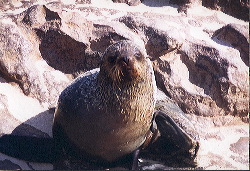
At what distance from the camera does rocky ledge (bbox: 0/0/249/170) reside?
4.21 meters

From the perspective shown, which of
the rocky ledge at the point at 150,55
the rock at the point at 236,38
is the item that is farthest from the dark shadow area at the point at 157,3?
the rock at the point at 236,38

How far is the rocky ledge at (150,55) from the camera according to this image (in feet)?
13.8

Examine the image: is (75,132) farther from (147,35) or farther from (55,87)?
(147,35)

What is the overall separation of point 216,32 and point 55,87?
2.02m

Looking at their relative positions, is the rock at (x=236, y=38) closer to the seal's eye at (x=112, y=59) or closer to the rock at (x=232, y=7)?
the rock at (x=232, y=7)

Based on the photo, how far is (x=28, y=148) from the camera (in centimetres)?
363

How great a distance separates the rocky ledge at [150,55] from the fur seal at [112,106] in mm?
849

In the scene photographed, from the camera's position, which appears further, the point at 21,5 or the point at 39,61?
the point at 21,5

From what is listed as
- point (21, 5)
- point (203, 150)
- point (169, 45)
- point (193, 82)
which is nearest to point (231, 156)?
point (203, 150)

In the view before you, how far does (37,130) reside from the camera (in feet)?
12.7

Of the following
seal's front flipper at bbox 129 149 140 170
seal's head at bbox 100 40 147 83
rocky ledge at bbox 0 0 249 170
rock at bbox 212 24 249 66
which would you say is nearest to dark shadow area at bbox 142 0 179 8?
rocky ledge at bbox 0 0 249 170

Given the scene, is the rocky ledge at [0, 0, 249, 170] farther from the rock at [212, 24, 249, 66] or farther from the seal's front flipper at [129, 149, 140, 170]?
the seal's front flipper at [129, 149, 140, 170]

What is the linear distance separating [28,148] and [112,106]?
3.31 feet

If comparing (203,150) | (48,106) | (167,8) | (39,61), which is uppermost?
(167,8)
